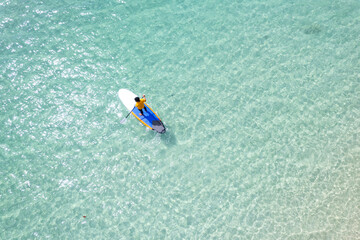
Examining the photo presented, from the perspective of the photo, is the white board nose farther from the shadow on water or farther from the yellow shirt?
the shadow on water

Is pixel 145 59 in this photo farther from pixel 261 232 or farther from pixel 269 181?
pixel 261 232

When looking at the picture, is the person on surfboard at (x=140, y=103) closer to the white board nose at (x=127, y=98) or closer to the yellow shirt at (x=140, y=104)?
the yellow shirt at (x=140, y=104)

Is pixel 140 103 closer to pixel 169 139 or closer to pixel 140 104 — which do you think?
pixel 140 104

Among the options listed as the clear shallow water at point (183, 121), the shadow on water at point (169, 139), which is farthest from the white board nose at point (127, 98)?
the shadow on water at point (169, 139)

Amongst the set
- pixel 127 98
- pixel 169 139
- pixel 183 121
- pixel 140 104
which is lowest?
pixel 169 139

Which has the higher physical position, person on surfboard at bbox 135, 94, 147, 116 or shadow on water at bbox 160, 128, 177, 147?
person on surfboard at bbox 135, 94, 147, 116

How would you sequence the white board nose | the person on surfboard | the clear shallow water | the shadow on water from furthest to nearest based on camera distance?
1. the white board nose
2. the shadow on water
3. the person on surfboard
4. the clear shallow water

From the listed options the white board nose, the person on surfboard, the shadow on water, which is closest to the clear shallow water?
the shadow on water

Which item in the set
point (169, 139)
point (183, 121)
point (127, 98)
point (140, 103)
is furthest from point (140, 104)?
point (183, 121)

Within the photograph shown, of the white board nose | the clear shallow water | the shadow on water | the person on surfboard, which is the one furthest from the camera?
the white board nose

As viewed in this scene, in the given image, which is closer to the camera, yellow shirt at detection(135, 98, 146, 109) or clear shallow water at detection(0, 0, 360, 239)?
clear shallow water at detection(0, 0, 360, 239)
